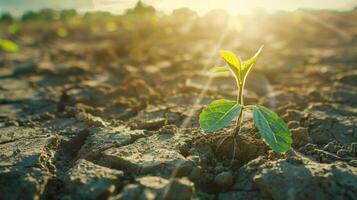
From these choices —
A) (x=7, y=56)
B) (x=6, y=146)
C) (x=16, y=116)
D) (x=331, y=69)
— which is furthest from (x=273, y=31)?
(x=6, y=146)

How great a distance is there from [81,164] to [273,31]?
7.48m

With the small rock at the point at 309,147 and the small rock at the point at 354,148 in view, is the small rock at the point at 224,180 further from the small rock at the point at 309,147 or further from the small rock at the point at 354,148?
the small rock at the point at 354,148

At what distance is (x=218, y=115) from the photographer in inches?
75.9

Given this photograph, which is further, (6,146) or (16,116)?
(16,116)

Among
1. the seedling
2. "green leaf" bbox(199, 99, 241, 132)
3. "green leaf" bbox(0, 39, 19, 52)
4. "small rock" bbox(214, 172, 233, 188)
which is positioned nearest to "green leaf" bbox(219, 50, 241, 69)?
the seedling

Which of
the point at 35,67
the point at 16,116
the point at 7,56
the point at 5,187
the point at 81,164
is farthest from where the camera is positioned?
the point at 7,56

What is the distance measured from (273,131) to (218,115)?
0.85 feet

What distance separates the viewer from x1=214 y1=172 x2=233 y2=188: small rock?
1.88 meters

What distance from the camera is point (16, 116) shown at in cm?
327

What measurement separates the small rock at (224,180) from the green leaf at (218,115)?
0.71 ft


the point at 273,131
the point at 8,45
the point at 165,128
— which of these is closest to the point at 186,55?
the point at 8,45

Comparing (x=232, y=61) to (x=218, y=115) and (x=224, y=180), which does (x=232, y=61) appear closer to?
(x=218, y=115)

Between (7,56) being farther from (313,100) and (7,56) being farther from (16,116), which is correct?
(313,100)

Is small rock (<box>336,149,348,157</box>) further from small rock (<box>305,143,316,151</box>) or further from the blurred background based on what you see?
the blurred background
